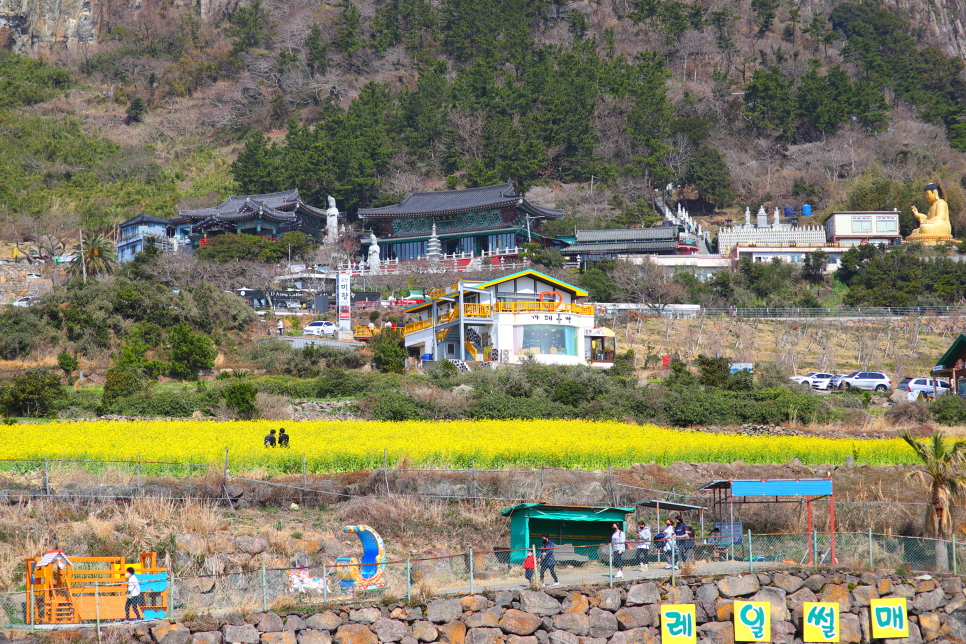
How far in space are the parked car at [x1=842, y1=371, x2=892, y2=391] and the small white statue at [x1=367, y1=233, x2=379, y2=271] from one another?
31620mm

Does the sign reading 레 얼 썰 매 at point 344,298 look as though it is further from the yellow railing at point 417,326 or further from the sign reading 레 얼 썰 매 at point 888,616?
the sign reading 레 얼 썰 매 at point 888,616

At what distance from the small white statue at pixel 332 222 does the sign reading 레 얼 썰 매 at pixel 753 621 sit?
2365 inches

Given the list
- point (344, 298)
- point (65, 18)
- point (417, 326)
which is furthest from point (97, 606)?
point (65, 18)

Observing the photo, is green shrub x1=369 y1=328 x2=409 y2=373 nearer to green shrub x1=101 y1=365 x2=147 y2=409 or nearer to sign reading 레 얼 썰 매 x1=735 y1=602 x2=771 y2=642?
green shrub x1=101 y1=365 x2=147 y2=409

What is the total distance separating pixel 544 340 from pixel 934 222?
123 ft

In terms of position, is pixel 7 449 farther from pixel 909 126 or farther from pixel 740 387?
pixel 909 126

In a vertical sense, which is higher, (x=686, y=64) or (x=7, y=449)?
(x=686, y=64)

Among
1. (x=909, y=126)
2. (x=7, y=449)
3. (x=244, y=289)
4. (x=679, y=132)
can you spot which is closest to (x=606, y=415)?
(x=7, y=449)

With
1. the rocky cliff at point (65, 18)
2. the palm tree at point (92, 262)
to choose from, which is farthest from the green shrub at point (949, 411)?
the rocky cliff at point (65, 18)

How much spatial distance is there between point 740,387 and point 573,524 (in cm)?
Result: 2117

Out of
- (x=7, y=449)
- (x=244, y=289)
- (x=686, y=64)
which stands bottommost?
(x=7, y=449)

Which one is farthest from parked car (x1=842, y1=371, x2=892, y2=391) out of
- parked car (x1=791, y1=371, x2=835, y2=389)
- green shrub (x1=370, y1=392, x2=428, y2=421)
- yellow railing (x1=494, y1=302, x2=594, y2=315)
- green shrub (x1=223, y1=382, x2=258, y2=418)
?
green shrub (x1=223, y1=382, x2=258, y2=418)

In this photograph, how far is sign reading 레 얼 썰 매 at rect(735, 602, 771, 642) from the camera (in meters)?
19.2

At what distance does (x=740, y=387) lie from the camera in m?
41.2
